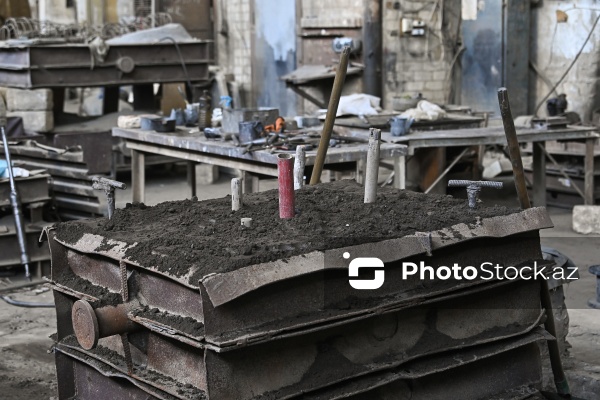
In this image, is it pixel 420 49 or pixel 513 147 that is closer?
pixel 513 147

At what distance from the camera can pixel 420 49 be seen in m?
12.5

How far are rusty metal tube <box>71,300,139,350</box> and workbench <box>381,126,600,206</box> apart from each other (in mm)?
4928

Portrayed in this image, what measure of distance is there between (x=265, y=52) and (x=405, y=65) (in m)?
2.55

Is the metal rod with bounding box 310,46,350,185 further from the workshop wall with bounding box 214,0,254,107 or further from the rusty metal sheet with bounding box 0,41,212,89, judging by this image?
the workshop wall with bounding box 214,0,254,107

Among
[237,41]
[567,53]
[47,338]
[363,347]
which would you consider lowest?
[47,338]

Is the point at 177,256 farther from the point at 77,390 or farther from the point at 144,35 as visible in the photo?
the point at 144,35

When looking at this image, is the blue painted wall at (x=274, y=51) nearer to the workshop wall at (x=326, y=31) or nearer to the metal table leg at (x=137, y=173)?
the workshop wall at (x=326, y=31)

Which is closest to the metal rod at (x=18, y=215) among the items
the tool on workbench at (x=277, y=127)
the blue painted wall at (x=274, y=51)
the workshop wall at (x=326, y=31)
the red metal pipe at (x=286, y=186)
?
the tool on workbench at (x=277, y=127)

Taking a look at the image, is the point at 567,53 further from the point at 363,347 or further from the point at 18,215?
the point at 363,347

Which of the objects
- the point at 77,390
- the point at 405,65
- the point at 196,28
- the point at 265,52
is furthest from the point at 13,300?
the point at 196,28

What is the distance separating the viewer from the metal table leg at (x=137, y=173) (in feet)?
31.4

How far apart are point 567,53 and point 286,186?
9.08 m

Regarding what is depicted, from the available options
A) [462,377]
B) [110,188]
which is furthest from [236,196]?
[462,377]

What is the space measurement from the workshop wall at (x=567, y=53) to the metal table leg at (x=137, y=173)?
18.4 ft
